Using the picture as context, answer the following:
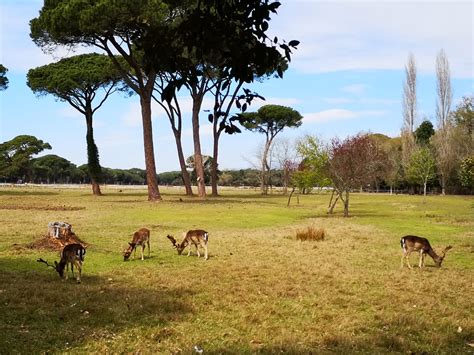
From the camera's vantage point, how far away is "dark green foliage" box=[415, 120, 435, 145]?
9095cm

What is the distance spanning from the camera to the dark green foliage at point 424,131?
9095cm

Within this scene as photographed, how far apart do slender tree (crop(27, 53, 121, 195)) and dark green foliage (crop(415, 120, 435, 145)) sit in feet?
187

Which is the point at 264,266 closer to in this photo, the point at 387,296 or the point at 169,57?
the point at 387,296

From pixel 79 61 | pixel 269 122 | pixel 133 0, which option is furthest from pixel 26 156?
pixel 133 0

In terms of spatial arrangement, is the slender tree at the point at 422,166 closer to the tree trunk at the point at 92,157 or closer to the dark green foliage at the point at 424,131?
the dark green foliage at the point at 424,131

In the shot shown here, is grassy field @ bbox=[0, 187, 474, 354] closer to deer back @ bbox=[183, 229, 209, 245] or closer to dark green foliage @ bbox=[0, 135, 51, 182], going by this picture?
deer back @ bbox=[183, 229, 209, 245]

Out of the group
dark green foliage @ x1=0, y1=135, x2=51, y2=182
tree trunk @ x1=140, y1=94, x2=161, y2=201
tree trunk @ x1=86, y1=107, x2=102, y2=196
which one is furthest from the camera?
dark green foliage @ x1=0, y1=135, x2=51, y2=182

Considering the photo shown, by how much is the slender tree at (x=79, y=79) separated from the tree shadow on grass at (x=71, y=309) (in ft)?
159

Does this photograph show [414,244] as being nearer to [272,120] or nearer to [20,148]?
[272,120]

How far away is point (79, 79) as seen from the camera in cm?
5778

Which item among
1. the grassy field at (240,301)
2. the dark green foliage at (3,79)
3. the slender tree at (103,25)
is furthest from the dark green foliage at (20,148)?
the grassy field at (240,301)

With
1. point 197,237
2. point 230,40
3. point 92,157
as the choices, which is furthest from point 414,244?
point 92,157

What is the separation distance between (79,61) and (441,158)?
2263 inches

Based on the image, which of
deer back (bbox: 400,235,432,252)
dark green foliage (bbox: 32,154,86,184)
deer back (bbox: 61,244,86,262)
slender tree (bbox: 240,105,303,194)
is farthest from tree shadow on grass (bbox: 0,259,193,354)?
dark green foliage (bbox: 32,154,86,184)
